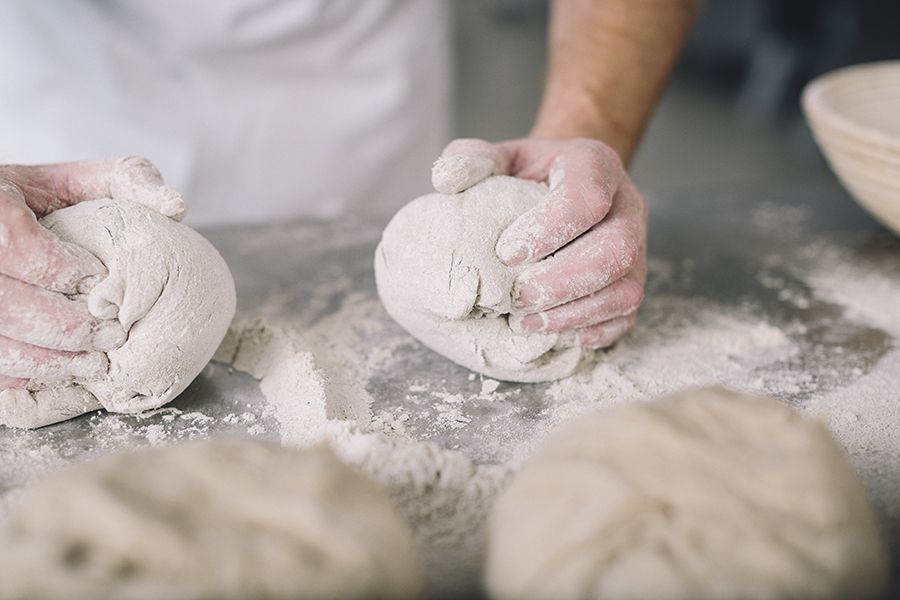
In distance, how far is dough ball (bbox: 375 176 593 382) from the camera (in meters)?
1.30

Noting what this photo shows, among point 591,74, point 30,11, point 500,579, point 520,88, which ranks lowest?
point 520,88

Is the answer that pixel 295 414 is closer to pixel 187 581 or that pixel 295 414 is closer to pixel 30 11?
pixel 187 581

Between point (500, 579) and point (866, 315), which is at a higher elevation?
point (500, 579)

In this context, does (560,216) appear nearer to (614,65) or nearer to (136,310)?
(136,310)

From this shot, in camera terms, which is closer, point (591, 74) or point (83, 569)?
point (83, 569)

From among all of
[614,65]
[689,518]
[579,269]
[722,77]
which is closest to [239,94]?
[614,65]

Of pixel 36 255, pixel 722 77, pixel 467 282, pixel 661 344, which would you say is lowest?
pixel 722 77

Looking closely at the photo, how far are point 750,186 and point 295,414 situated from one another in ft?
5.46

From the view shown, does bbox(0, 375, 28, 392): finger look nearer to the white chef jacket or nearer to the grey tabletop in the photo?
the grey tabletop

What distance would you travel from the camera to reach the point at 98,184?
4.49ft

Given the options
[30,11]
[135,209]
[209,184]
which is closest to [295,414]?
[135,209]

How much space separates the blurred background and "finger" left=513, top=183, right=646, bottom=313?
3.53 meters

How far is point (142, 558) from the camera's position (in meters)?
0.75

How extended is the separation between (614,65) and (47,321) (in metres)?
1.43
